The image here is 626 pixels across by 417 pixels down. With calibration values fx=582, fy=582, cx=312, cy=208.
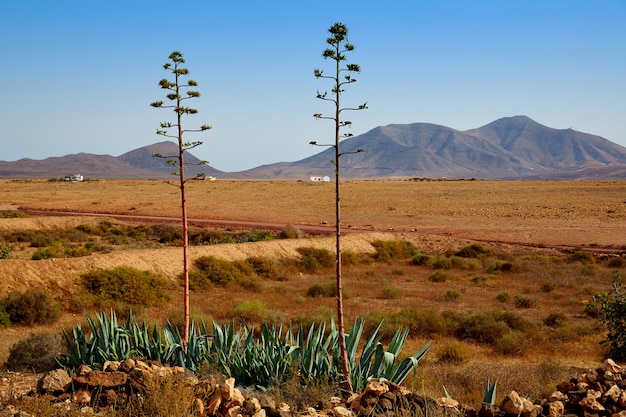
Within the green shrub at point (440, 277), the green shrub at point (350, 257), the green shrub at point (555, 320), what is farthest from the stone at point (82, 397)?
the green shrub at point (350, 257)

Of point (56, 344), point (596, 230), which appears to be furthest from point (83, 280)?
point (596, 230)

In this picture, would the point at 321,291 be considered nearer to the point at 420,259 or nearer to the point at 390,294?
the point at 390,294

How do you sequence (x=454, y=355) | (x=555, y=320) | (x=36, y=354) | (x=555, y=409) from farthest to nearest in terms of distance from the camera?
(x=555, y=320)
(x=454, y=355)
(x=36, y=354)
(x=555, y=409)

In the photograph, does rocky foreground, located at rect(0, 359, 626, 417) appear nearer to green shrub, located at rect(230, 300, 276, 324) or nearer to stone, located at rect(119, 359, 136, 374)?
stone, located at rect(119, 359, 136, 374)

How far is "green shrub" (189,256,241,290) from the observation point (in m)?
21.2

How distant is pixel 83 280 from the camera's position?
18.1m

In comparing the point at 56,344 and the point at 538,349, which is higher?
the point at 56,344

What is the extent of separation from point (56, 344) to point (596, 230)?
35563 millimetres

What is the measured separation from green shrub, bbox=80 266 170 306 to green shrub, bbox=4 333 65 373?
304 inches

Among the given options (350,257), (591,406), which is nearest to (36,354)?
(591,406)

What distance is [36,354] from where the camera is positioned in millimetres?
9555

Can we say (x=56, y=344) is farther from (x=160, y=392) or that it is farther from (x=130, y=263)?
(x=130, y=263)

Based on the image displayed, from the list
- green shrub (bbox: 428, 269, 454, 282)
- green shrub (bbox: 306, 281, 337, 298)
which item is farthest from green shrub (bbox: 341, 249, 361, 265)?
green shrub (bbox: 306, 281, 337, 298)

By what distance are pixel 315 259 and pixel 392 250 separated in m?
5.96
